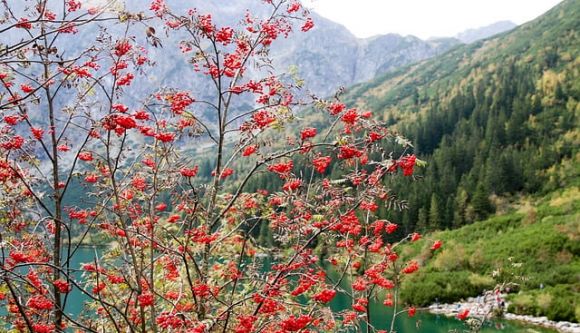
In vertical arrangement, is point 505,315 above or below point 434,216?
below

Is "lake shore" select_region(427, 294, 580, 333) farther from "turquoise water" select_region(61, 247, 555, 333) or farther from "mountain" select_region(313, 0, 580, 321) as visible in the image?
"turquoise water" select_region(61, 247, 555, 333)

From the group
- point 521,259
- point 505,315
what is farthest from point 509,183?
point 505,315

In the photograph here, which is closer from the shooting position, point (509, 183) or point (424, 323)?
point (424, 323)

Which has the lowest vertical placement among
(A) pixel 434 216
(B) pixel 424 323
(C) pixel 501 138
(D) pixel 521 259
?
(B) pixel 424 323

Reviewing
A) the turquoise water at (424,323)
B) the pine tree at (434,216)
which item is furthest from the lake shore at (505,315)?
the pine tree at (434,216)

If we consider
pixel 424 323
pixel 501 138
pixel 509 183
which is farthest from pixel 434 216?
pixel 424 323

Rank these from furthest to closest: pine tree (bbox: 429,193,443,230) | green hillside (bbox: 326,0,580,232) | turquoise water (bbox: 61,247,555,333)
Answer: green hillside (bbox: 326,0,580,232) < pine tree (bbox: 429,193,443,230) < turquoise water (bbox: 61,247,555,333)

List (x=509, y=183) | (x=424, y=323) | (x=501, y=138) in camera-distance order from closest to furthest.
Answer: (x=424, y=323), (x=509, y=183), (x=501, y=138)

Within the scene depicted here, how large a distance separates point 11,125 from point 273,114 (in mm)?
3223

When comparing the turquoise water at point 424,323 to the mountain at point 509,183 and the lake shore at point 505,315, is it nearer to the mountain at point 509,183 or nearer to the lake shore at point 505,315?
the lake shore at point 505,315

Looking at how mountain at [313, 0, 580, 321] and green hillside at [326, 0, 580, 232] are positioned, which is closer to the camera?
mountain at [313, 0, 580, 321]

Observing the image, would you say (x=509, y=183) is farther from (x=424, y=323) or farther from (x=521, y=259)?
(x=424, y=323)

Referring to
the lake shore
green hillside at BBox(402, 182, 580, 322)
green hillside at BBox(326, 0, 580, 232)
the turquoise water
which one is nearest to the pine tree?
green hillside at BBox(326, 0, 580, 232)

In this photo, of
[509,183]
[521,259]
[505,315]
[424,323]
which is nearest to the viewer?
[424,323]
